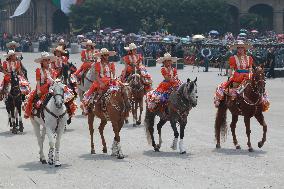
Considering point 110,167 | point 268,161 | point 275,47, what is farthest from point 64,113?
point 275,47

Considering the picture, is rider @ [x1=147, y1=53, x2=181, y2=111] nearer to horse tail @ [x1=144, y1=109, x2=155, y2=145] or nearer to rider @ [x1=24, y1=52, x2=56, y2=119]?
horse tail @ [x1=144, y1=109, x2=155, y2=145]

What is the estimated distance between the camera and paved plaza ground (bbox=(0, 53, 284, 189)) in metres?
14.0

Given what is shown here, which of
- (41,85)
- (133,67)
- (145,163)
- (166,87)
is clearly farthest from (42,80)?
(133,67)

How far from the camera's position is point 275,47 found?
1853 inches

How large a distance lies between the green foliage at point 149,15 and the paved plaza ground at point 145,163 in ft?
220

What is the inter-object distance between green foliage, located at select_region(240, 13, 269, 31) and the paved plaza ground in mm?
77621

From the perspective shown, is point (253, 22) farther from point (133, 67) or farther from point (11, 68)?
point (11, 68)

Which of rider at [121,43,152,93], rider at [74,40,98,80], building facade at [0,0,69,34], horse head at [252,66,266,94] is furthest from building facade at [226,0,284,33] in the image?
horse head at [252,66,266,94]

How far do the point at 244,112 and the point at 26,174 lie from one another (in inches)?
222

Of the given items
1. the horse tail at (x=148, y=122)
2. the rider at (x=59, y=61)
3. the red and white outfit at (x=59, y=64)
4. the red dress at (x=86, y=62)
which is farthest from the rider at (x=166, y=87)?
the red dress at (x=86, y=62)

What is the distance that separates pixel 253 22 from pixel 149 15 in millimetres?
16112

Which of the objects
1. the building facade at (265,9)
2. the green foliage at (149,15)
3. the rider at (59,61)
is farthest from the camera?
the building facade at (265,9)

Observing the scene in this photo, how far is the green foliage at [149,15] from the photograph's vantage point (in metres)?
88.7

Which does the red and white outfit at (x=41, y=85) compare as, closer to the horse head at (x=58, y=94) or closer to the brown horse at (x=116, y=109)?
the horse head at (x=58, y=94)
